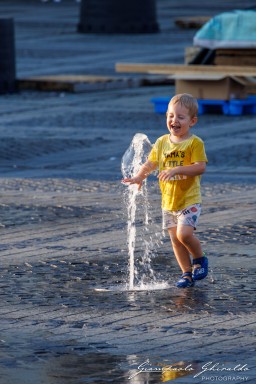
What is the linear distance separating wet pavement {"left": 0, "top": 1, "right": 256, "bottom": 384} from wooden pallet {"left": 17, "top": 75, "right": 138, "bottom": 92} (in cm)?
391

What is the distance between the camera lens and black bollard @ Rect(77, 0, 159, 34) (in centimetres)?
3291

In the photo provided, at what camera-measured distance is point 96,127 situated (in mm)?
16766

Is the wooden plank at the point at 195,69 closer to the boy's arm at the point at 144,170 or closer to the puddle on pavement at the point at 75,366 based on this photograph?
the boy's arm at the point at 144,170

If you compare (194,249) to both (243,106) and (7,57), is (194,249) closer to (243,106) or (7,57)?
(243,106)

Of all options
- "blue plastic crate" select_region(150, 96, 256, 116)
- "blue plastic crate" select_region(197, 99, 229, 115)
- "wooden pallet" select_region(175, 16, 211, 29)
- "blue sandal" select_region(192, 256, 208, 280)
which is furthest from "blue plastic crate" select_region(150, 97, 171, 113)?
"wooden pallet" select_region(175, 16, 211, 29)

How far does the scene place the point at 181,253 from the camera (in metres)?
7.95

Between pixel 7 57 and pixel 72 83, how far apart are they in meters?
1.17

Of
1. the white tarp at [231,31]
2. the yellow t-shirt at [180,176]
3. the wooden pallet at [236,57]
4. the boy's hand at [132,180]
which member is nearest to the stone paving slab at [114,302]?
the yellow t-shirt at [180,176]

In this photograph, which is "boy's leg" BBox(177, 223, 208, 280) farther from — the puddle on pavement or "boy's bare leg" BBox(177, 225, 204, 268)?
the puddle on pavement

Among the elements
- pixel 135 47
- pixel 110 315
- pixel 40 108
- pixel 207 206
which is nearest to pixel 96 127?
pixel 40 108

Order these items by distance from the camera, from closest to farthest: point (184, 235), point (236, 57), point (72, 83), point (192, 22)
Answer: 1. point (184, 235)
2. point (236, 57)
3. point (72, 83)
4. point (192, 22)

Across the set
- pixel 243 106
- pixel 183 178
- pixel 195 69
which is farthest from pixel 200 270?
pixel 195 69

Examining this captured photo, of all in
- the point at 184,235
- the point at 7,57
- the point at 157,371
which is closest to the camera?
the point at 157,371

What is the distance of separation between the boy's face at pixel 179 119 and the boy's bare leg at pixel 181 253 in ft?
2.00
